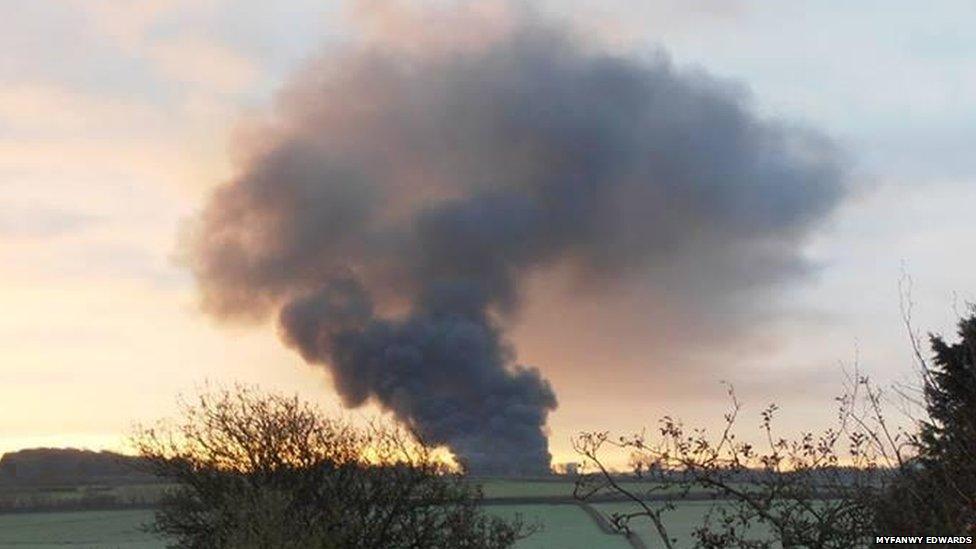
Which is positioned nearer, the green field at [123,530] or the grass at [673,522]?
the grass at [673,522]

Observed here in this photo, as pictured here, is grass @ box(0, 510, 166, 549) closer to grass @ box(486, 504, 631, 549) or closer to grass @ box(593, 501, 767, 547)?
grass @ box(486, 504, 631, 549)

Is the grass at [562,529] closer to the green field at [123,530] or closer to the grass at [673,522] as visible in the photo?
the green field at [123,530]

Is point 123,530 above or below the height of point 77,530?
below

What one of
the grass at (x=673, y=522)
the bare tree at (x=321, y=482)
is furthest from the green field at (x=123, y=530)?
the bare tree at (x=321, y=482)

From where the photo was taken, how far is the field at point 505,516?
7506 centimetres

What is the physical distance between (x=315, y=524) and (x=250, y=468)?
8240mm

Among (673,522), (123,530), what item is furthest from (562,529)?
(123,530)

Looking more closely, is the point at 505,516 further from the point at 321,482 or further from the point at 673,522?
the point at 321,482

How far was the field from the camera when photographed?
75062mm

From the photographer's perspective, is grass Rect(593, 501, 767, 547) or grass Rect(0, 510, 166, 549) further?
grass Rect(0, 510, 166, 549)

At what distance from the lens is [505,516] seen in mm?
87688

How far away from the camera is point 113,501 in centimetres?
12656

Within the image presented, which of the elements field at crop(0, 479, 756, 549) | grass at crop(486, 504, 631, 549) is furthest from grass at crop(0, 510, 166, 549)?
grass at crop(486, 504, 631, 549)

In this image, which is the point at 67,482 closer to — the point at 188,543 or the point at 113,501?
the point at 113,501
